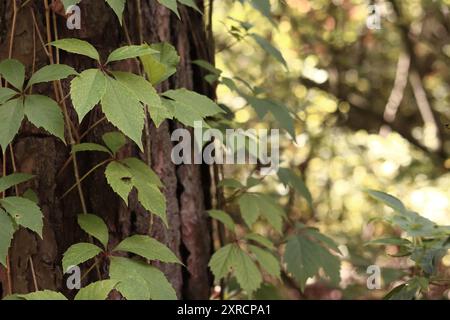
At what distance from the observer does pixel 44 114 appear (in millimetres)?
1176

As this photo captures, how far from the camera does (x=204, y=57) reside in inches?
69.3

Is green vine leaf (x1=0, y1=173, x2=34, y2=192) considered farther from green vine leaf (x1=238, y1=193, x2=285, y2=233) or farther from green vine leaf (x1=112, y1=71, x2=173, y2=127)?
green vine leaf (x1=238, y1=193, x2=285, y2=233)

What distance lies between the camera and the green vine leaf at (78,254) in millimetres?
1191

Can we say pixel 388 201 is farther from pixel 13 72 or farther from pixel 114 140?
pixel 13 72

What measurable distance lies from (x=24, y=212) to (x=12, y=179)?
12cm

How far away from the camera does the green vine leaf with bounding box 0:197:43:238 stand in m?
1.18

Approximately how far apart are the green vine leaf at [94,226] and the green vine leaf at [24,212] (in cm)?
13

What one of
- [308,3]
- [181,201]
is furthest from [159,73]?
[308,3]

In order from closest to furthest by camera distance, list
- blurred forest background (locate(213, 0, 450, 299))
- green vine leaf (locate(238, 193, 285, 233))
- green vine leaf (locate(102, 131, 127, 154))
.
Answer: green vine leaf (locate(102, 131, 127, 154)), green vine leaf (locate(238, 193, 285, 233)), blurred forest background (locate(213, 0, 450, 299))

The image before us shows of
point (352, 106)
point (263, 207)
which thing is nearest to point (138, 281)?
point (263, 207)

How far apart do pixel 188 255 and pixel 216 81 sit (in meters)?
0.46

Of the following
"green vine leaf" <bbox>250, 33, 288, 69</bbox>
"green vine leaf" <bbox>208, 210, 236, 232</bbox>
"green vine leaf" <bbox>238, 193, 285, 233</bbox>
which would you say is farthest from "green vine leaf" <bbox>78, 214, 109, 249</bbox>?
"green vine leaf" <bbox>250, 33, 288, 69</bbox>

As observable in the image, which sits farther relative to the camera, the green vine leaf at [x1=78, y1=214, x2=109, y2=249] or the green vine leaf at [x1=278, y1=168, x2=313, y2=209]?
the green vine leaf at [x1=278, y1=168, x2=313, y2=209]

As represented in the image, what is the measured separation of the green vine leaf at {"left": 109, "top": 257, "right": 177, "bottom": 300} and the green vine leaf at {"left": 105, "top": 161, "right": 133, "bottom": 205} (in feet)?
0.41
